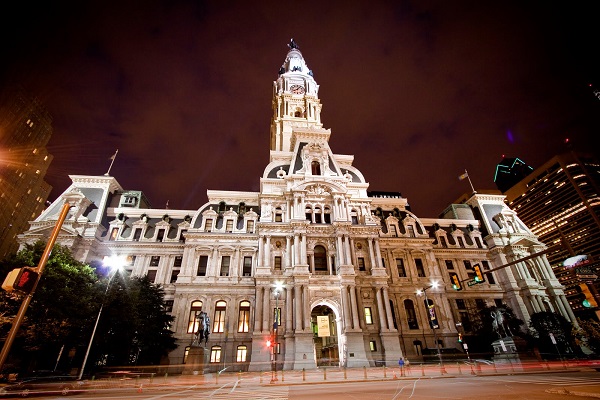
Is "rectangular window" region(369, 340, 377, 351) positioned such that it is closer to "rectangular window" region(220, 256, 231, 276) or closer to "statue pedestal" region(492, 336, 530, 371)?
"statue pedestal" region(492, 336, 530, 371)

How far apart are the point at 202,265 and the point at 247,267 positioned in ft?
19.3

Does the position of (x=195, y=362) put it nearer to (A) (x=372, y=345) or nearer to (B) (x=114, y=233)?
(A) (x=372, y=345)

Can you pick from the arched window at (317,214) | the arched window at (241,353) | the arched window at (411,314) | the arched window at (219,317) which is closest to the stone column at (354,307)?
the arched window at (411,314)

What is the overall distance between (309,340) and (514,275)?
1343 inches

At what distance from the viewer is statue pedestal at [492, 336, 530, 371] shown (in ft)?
79.3

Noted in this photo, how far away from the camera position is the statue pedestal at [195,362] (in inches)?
1030

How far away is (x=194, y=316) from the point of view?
3422cm

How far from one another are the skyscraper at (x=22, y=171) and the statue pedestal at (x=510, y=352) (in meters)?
84.0

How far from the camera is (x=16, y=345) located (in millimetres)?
21375

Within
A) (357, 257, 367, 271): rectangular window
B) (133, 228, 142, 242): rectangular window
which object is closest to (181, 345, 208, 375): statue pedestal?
(133, 228, 142, 242): rectangular window

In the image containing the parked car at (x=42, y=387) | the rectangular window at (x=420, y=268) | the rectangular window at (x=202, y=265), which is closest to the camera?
the parked car at (x=42, y=387)

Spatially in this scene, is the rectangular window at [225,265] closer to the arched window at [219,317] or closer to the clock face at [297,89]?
the arched window at [219,317]

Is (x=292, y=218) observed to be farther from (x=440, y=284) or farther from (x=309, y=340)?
(x=440, y=284)

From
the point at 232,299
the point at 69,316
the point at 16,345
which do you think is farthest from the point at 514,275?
the point at 16,345
